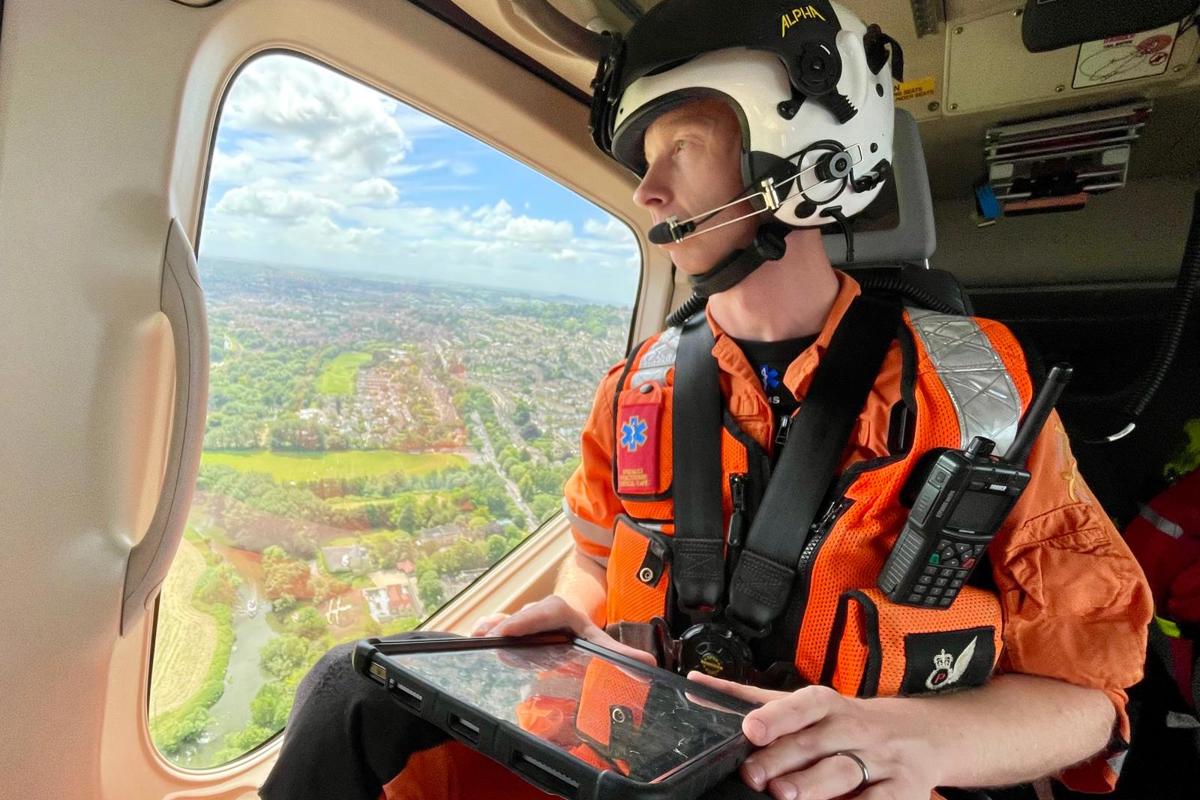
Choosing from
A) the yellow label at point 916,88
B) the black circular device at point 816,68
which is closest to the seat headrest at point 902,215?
the black circular device at point 816,68

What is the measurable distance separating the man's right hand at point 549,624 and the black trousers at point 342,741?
0.74ft

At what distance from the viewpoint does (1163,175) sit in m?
2.49

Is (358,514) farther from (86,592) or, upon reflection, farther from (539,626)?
(539,626)

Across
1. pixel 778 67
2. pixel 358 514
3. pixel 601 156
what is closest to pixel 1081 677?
pixel 778 67

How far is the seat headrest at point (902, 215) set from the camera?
1.67 metres

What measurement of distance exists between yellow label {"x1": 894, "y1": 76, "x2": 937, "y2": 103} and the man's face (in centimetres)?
112

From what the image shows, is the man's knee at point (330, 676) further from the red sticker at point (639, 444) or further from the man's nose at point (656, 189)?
the man's nose at point (656, 189)

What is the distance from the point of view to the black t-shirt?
1.47 metres

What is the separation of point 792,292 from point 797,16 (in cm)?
54

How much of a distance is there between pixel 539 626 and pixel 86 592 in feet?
2.83

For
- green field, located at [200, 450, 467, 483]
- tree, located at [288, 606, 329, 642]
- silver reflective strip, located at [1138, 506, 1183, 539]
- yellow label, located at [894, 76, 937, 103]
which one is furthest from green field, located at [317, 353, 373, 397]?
silver reflective strip, located at [1138, 506, 1183, 539]

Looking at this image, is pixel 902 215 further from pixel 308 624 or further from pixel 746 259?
pixel 308 624

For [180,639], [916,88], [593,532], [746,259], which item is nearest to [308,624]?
[180,639]

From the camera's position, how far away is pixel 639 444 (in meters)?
1.55
